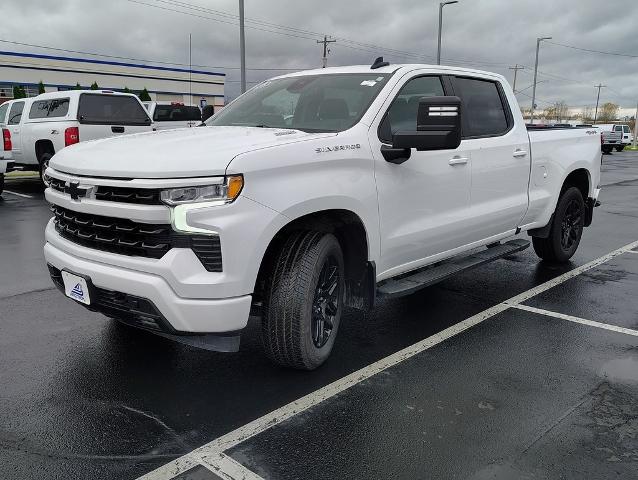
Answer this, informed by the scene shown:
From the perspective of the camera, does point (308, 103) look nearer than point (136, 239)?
No

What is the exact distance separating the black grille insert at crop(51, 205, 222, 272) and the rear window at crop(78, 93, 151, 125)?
9761 millimetres

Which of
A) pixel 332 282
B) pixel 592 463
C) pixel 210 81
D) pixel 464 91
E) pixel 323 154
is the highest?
pixel 210 81

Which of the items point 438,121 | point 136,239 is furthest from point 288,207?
point 438,121

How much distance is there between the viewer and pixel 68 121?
40.5 feet

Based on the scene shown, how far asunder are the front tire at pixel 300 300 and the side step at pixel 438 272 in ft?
1.88

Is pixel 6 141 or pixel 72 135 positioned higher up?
pixel 72 135

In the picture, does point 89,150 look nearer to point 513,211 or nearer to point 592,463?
point 592,463

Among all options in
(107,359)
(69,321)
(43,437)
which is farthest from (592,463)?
(69,321)

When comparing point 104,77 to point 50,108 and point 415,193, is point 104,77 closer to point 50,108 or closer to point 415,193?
point 50,108

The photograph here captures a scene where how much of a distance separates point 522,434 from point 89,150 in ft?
9.67

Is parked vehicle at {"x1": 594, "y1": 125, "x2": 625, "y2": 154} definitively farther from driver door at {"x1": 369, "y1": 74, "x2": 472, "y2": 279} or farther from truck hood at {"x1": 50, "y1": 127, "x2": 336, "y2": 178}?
truck hood at {"x1": 50, "y1": 127, "x2": 336, "y2": 178}

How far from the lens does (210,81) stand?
6712 centimetres

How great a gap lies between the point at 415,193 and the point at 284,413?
5.95 ft

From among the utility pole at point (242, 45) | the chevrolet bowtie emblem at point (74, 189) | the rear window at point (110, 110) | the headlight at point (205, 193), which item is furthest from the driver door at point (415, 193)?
the utility pole at point (242, 45)
